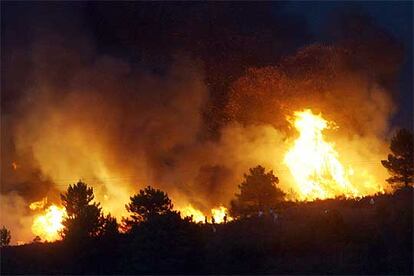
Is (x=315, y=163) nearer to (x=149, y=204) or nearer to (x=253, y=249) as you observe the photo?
(x=149, y=204)

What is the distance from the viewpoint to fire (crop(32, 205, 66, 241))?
196ft

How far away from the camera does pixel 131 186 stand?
67.1 m

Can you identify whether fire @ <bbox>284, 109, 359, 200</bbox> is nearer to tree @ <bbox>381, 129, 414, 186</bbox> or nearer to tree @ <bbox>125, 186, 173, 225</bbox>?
tree @ <bbox>381, 129, 414, 186</bbox>

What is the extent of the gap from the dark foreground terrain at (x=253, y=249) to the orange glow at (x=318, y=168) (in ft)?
67.4

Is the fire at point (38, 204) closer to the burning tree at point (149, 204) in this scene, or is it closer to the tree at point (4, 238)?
the tree at point (4, 238)

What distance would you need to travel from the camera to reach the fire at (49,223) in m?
59.8

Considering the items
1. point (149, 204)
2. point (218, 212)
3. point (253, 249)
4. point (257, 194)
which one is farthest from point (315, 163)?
point (253, 249)

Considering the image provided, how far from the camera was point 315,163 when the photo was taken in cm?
6256

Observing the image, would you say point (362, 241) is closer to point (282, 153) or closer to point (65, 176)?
point (282, 153)

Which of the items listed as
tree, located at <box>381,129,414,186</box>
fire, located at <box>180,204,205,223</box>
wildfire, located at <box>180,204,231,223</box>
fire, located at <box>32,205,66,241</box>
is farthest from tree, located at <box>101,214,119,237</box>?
fire, located at <box>180,204,205,223</box>

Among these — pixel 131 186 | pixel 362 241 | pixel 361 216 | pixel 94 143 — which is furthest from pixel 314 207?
pixel 94 143

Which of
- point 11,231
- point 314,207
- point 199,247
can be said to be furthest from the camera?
point 11,231

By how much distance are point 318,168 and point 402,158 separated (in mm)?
17657

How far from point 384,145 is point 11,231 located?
119ft
